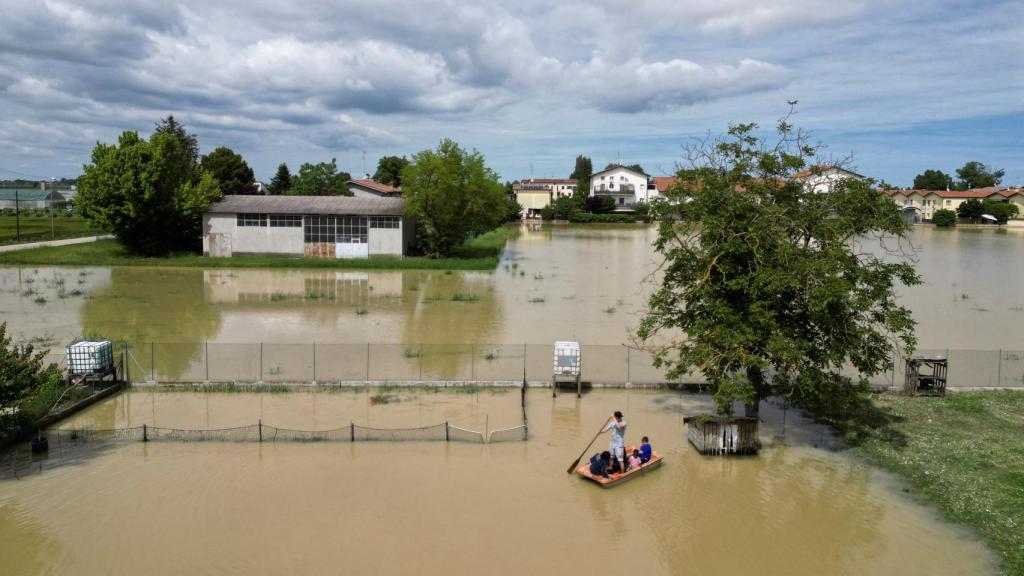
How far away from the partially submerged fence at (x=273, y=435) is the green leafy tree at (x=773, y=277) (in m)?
4.83

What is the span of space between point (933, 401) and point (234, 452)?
61.5 ft

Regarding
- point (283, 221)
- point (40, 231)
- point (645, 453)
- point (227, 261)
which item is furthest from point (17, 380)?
point (40, 231)

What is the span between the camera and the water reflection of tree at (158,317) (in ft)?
81.8

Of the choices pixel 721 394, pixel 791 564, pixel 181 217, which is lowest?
pixel 791 564

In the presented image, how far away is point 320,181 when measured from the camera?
10381cm

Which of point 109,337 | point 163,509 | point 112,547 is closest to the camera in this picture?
point 112,547

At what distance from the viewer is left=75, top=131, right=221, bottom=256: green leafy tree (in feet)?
177

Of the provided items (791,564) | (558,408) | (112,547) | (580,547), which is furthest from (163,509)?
(791,564)

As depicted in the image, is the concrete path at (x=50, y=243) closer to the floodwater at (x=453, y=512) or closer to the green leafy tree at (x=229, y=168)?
the green leafy tree at (x=229, y=168)

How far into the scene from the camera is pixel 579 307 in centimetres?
3672

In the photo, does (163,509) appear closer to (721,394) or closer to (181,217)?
(721,394)

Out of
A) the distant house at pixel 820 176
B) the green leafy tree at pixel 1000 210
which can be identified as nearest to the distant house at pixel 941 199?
the green leafy tree at pixel 1000 210

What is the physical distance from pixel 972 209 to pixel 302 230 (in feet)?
385

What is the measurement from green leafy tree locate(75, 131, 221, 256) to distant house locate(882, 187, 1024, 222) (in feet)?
A: 398
